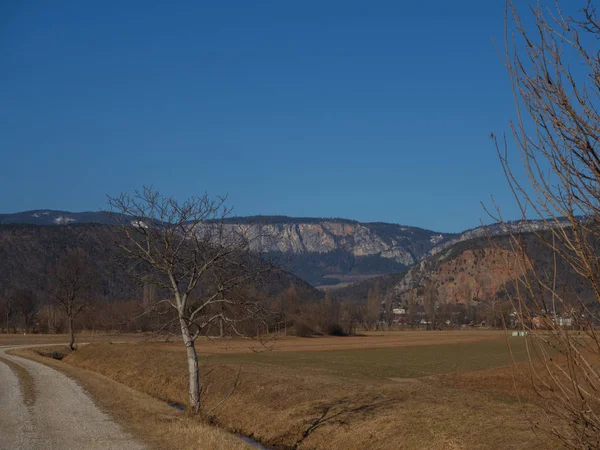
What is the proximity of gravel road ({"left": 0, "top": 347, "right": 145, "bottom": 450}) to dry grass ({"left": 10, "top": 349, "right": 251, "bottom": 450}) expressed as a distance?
50 cm

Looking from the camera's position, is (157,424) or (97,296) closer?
(157,424)

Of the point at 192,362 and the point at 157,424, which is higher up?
the point at 192,362

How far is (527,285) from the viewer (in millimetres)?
6016

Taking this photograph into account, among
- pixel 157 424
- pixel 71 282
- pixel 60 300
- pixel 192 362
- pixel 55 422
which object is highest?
pixel 71 282

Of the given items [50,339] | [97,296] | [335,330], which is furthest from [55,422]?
[97,296]

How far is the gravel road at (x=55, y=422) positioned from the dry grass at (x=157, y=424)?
0.50 metres

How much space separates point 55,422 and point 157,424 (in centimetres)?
342

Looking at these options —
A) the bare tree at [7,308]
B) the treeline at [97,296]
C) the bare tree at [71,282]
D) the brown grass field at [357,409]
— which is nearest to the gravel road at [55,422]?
the brown grass field at [357,409]

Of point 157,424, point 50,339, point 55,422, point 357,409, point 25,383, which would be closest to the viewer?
point 157,424

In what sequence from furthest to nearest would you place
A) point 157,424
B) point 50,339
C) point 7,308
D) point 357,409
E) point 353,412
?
point 7,308
point 50,339
point 357,409
point 353,412
point 157,424

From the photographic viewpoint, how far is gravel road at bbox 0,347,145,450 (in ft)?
60.0

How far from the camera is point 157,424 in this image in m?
21.8

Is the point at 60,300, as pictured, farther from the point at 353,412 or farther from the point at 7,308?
the point at 7,308

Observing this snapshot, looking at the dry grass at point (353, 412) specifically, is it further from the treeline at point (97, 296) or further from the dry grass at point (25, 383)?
the dry grass at point (25, 383)
